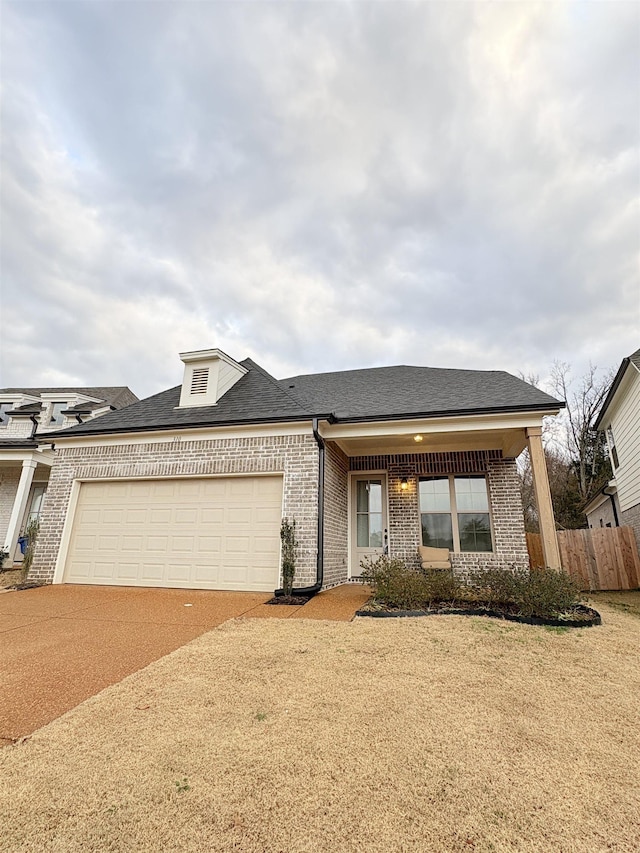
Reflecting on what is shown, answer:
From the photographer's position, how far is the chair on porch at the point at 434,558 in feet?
25.9

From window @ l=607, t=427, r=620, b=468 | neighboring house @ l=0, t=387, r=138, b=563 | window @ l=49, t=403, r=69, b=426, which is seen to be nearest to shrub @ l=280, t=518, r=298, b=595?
neighboring house @ l=0, t=387, r=138, b=563

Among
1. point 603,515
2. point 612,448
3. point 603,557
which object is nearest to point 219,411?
point 603,557

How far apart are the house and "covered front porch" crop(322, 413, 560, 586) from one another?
3cm

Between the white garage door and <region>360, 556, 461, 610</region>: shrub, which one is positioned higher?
the white garage door

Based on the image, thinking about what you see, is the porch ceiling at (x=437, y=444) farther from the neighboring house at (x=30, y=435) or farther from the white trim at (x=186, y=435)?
the neighboring house at (x=30, y=435)

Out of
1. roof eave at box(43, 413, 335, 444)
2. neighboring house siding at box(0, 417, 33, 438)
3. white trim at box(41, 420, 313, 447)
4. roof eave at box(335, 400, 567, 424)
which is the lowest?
white trim at box(41, 420, 313, 447)

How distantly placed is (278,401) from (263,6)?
8.07m

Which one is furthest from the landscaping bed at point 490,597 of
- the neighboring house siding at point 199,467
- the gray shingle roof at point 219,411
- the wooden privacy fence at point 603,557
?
the wooden privacy fence at point 603,557

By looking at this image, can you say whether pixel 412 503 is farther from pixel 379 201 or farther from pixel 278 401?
pixel 379 201

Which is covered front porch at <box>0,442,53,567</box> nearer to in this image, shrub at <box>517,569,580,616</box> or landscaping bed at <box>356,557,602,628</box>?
landscaping bed at <box>356,557,602,628</box>

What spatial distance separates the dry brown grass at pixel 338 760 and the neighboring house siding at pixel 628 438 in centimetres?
833

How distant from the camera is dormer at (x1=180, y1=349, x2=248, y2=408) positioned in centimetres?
875

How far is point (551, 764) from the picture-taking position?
1.94 metres

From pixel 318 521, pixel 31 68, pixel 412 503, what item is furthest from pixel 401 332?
pixel 31 68
